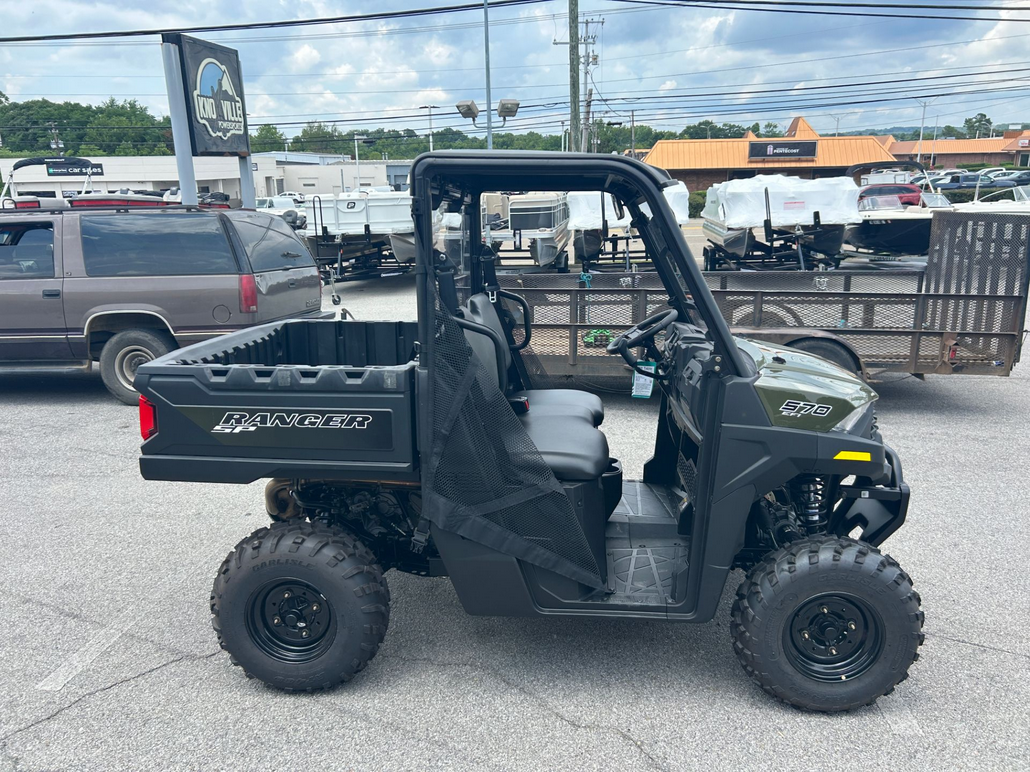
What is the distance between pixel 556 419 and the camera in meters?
3.68

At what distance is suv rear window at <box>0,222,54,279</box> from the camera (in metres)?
7.60

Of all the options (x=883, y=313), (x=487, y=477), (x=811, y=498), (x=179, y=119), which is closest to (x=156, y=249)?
(x=179, y=119)

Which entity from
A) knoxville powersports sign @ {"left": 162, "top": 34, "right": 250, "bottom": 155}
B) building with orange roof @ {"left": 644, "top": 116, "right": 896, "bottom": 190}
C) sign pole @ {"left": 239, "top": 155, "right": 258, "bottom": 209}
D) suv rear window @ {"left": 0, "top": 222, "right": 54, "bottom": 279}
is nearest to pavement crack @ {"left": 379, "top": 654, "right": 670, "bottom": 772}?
suv rear window @ {"left": 0, "top": 222, "right": 54, "bottom": 279}

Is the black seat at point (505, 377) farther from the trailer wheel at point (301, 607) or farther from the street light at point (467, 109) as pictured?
the street light at point (467, 109)

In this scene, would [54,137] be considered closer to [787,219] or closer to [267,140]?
[267,140]

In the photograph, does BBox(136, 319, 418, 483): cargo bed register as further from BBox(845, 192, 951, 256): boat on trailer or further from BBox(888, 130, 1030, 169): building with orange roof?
BBox(888, 130, 1030, 169): building with orange roof

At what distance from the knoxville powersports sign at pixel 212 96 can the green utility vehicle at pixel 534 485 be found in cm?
1039

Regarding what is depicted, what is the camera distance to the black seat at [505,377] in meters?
3.39

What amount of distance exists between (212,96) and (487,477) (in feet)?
38.9

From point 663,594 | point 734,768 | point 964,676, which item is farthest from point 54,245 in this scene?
point 964,676

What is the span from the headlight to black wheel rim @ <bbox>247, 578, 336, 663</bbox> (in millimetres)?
2148

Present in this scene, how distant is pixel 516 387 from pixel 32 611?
2.76 m

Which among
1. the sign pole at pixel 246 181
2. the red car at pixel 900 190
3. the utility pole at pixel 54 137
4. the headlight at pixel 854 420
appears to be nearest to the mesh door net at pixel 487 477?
the headlight at pixel 854 420

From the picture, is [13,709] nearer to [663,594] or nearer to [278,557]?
[278,557]
